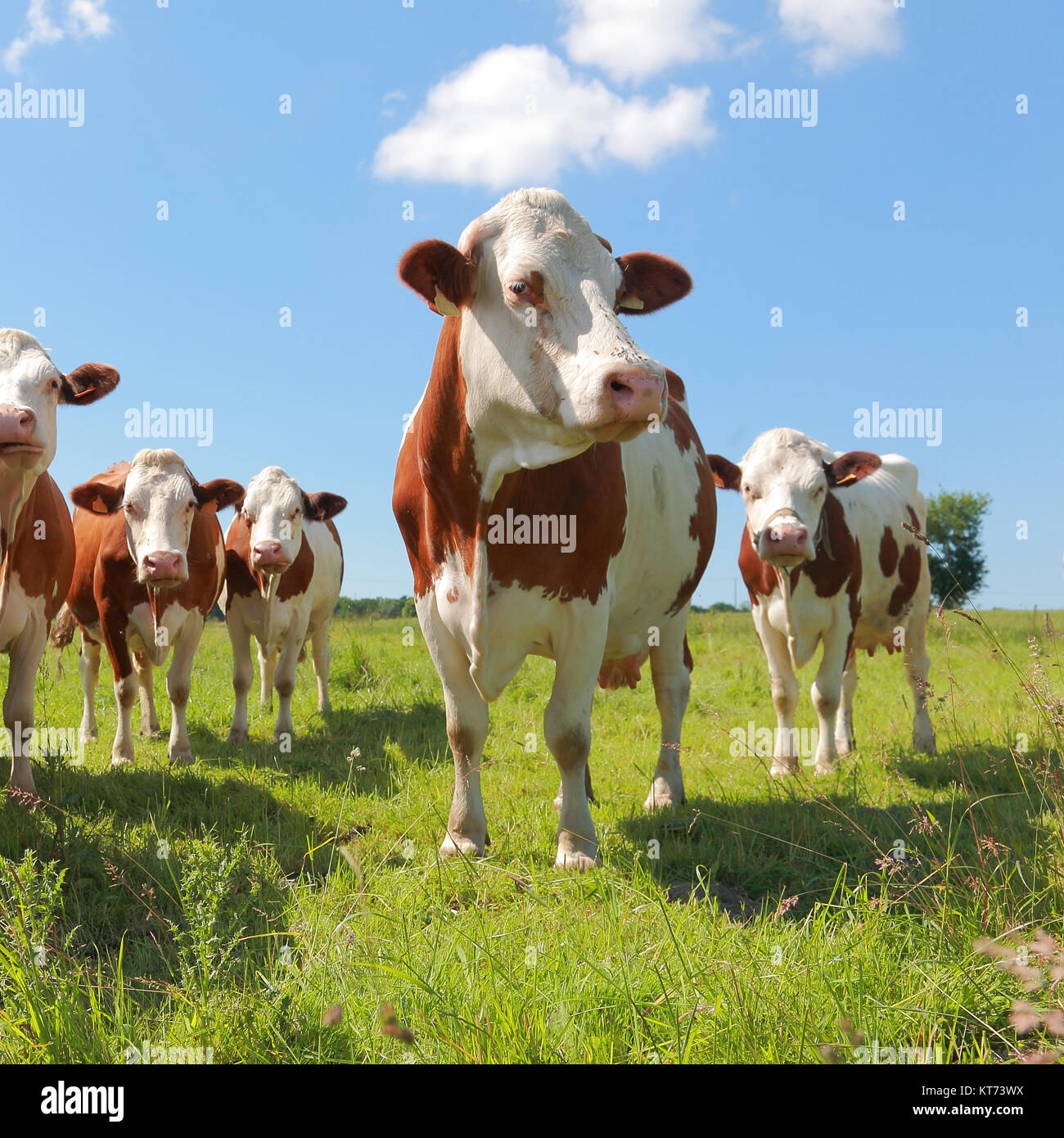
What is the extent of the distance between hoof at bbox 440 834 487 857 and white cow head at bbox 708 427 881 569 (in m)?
3.20

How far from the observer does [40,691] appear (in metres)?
9.62

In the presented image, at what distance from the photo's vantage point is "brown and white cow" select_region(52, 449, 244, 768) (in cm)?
694

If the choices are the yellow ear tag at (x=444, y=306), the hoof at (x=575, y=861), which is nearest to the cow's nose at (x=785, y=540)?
the hoof at (x=575, y=861)

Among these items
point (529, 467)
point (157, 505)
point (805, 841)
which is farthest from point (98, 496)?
point (805, 841)

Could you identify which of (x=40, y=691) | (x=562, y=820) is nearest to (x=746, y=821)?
(x=562, y=820)

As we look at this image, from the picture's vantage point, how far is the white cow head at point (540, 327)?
3.18 m

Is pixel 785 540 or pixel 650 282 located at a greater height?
pixel 650 282

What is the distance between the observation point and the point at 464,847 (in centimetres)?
434

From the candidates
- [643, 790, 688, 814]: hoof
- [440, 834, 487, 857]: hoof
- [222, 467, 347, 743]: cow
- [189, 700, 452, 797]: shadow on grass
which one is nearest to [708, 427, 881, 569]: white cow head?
[643, 790, 688, 814]: hoof

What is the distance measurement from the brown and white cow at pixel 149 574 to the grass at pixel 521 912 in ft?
2.36

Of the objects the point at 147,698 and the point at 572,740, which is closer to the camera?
the point at 572,740

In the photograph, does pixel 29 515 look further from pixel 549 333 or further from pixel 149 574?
pixel 549 333

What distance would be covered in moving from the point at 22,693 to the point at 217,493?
2722 mm

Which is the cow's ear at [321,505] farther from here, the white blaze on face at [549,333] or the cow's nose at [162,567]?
the white blaze on face at [549,333]
